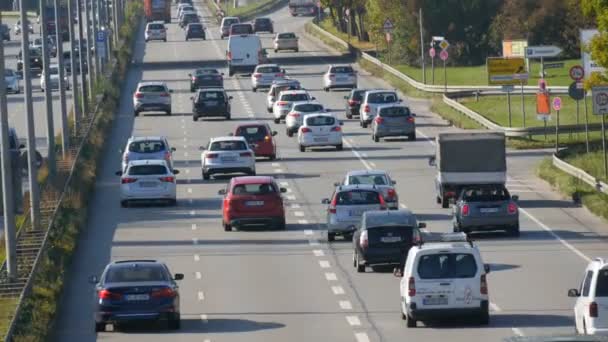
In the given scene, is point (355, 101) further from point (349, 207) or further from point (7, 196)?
point (7, 196)

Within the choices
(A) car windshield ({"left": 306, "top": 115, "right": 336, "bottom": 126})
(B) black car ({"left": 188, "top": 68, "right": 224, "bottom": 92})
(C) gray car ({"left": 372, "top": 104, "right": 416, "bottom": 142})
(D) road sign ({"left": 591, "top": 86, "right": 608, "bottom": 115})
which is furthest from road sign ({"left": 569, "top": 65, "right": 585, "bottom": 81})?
(B) black car ({"left": 188, "top": 68, "right": 224, "bottom": 92})

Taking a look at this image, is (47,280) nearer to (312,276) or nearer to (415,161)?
(312,276)

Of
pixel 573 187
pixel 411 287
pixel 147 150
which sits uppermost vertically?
pixel 411 287

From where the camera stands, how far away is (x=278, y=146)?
66812mm

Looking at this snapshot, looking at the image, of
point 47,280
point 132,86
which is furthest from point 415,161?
point 132,86

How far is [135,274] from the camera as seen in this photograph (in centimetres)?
2919

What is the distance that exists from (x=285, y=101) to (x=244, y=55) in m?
24.6

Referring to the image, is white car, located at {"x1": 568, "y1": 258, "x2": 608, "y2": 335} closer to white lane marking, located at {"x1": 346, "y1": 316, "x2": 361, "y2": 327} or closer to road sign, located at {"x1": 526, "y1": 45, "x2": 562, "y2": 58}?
white lane marking, located at {"x1": 346, "y1": 316, "x2": 361, "y2": 327}

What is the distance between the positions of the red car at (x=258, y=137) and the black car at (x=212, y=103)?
1411 centimetres

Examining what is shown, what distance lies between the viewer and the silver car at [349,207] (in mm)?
41406

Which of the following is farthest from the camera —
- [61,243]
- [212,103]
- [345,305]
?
[212,103]

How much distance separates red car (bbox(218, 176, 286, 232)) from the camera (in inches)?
1731

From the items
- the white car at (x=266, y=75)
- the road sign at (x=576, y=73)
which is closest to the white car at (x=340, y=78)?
the white car at (x=266, y=75)

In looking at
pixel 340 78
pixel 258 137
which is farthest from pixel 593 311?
pixel 340 78
